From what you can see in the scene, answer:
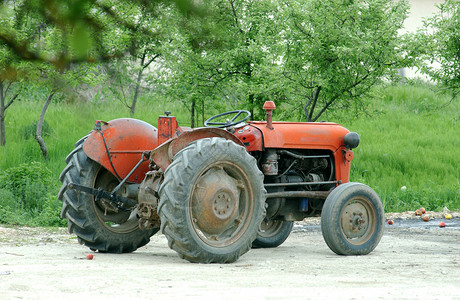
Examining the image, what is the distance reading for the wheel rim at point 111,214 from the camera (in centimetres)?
700

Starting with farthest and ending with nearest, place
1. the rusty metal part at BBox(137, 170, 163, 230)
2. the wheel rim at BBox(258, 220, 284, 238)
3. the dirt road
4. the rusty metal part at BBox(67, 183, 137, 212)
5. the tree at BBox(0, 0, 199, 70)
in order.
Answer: the wheel rim at BBox(258, 220, 284, 238) < the rusty metal part at BBox(67, 183, 137, 212) < the rusty metal part at BBox(137, 170, 163, 230) < the dirt road < the tree at BBox(0, 0, 199, 70)

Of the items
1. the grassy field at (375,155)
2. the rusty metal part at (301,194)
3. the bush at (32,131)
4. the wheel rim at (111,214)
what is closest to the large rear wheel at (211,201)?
the rusty metal part at (301,194)

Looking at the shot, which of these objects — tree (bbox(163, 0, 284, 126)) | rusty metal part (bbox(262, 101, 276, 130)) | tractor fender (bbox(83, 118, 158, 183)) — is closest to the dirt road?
tractor fender (bbox(83, 118, 158, 183))

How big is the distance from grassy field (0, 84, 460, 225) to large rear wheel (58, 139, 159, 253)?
2834 mm

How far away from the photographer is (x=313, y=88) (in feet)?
46.0

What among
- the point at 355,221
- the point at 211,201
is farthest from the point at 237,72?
the point at 211,201

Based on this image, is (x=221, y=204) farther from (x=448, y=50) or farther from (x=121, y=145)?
(x=448, y=50)

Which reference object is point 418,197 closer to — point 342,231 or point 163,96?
point 163,96

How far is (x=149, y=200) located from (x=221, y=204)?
2.33 ft

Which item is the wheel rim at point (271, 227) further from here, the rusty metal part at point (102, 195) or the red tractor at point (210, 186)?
the rusty metal part at point (102, 195)

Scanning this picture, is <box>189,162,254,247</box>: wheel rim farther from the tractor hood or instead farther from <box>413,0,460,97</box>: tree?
<box>413,0,460,97</box>: tree

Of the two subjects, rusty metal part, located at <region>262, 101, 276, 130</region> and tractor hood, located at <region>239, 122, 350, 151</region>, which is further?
tractor hood, located at <region>239, 122, 350, 151</region>

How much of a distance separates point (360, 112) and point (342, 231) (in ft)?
25.0

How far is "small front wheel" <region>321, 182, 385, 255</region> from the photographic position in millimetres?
7051
